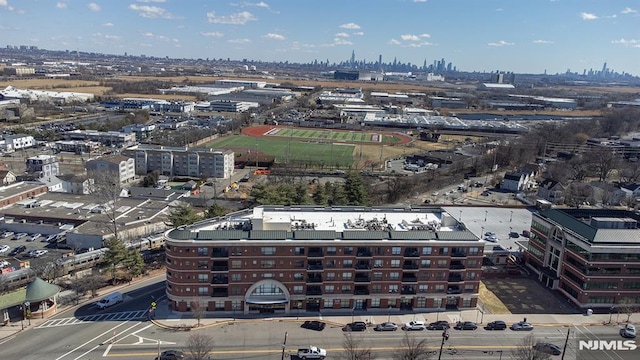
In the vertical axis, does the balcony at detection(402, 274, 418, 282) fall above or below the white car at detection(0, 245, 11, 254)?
above

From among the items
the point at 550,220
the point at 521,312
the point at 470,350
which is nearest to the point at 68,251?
the point at 470,350

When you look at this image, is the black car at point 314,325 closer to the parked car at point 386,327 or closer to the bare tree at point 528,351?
the parked car at point 386,327

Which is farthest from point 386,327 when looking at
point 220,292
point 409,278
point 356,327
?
point 220,292

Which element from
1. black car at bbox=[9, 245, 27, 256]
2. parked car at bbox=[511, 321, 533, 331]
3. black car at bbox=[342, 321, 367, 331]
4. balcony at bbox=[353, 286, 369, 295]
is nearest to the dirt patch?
parked car at bbox=[511, 321, 533, 331]

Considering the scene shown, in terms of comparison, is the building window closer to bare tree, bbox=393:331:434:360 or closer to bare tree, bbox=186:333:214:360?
bare tree, bbox=186:333:214:360

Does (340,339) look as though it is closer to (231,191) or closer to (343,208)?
(343,208)

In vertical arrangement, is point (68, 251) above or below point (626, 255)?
below
